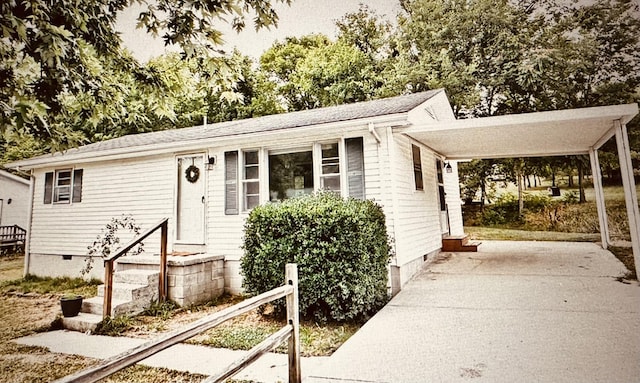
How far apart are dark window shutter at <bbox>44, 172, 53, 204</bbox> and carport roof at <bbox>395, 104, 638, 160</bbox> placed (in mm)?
9729

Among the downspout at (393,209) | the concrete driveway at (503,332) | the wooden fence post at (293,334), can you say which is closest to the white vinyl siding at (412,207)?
the downspout at (393,209)

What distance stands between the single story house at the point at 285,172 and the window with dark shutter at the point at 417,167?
1.0 inches

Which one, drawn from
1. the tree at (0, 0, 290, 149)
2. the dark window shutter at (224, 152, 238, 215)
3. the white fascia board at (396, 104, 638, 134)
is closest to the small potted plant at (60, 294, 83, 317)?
the tree at (0, 0, 290, 149)

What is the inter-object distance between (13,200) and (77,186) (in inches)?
513

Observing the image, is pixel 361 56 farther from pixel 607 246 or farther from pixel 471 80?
pixel 607 246

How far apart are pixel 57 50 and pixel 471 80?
16288 mm

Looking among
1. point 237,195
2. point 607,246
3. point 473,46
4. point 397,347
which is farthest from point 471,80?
point 397,347

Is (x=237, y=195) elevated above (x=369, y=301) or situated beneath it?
elevated above

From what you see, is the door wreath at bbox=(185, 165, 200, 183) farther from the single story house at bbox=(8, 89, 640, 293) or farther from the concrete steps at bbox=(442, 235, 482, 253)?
the concrete steps at bbox=(442, 235, 482, 253)

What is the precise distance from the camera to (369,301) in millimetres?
4824

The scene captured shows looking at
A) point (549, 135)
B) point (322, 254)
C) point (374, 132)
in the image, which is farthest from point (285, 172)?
point (549, 135)

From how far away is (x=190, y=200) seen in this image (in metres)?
7.66

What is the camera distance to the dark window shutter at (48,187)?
375 inches

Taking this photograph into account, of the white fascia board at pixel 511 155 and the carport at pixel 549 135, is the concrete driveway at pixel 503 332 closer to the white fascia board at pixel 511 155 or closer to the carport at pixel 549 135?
the carport at pixel 549 135
